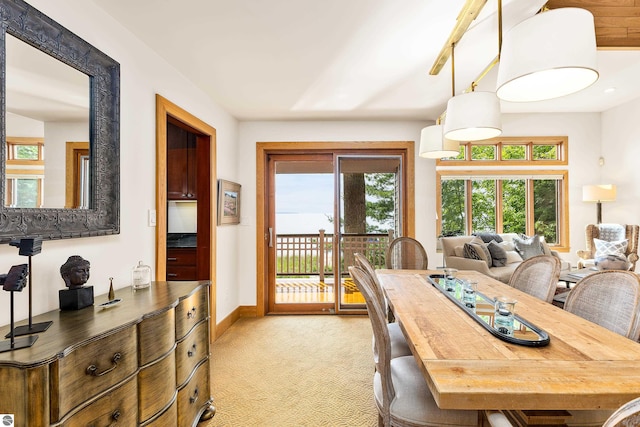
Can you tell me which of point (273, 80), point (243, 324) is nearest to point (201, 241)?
point (243, 324)

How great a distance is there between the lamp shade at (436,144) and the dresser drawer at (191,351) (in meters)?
2.16

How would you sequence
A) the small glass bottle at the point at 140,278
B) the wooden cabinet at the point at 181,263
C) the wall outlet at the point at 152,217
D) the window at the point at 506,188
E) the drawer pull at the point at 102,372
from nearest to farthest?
1. the drawer pull at the point at 102,372
2. the small glass bottle at the point at 140,278
3. the wall outlet at the point at 152,217
4. the wooden cabinet at the point at 181,263
5. the window at the point at 506,188

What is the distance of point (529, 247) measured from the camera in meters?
5.19

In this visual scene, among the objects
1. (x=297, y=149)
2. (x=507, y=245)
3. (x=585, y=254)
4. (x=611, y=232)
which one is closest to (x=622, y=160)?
(x=611, y=232)

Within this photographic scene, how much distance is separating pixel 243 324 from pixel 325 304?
1.14 metres

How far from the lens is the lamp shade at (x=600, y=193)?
550cm

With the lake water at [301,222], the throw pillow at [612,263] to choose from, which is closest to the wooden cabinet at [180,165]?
the lake water at [301,222]

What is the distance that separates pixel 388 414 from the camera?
4.56 ft

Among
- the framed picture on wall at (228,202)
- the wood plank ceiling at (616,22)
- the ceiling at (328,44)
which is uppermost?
the wood plank ceiling at (616,22)

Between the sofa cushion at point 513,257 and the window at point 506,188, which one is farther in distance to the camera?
the window at point 506,188

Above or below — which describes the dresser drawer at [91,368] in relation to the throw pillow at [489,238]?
below

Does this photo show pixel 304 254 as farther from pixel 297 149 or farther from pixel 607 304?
pixel 607 304

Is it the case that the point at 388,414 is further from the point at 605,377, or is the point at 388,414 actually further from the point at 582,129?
the point at 582,129

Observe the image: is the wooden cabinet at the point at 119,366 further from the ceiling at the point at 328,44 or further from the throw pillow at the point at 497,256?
the throw pillow at the point at 497,256
